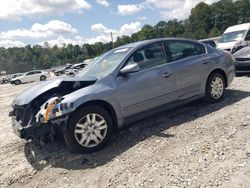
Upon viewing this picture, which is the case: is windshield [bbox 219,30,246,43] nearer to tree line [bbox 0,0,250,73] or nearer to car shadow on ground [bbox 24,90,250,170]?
car shadow on ground [bbox 24,90,250,170]

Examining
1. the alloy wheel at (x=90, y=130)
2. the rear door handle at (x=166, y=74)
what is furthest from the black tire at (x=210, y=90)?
the alloy wheel at (x=90, y=130)

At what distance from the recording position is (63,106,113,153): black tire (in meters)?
4.50

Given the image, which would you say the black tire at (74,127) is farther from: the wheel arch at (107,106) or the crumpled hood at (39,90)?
the crumpled hood at (39,90)

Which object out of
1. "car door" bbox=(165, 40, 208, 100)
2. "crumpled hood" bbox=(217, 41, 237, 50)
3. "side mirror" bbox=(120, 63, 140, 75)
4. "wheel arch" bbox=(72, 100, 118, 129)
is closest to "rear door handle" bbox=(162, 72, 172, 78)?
"car door" bbox=(165, 40, 208, 100)

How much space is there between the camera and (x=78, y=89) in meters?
4.99

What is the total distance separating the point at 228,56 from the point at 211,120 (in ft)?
7.09

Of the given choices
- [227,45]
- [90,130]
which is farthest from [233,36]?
[90,130]

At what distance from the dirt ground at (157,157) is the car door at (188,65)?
0.48 m

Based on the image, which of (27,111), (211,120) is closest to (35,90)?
(27,111)

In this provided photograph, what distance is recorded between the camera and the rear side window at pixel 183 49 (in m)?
5.85

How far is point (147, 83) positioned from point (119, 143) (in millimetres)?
1157

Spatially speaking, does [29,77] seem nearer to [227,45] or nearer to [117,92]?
[227,45]

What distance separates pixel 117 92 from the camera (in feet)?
16.2

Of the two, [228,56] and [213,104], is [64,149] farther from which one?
[228,56]
